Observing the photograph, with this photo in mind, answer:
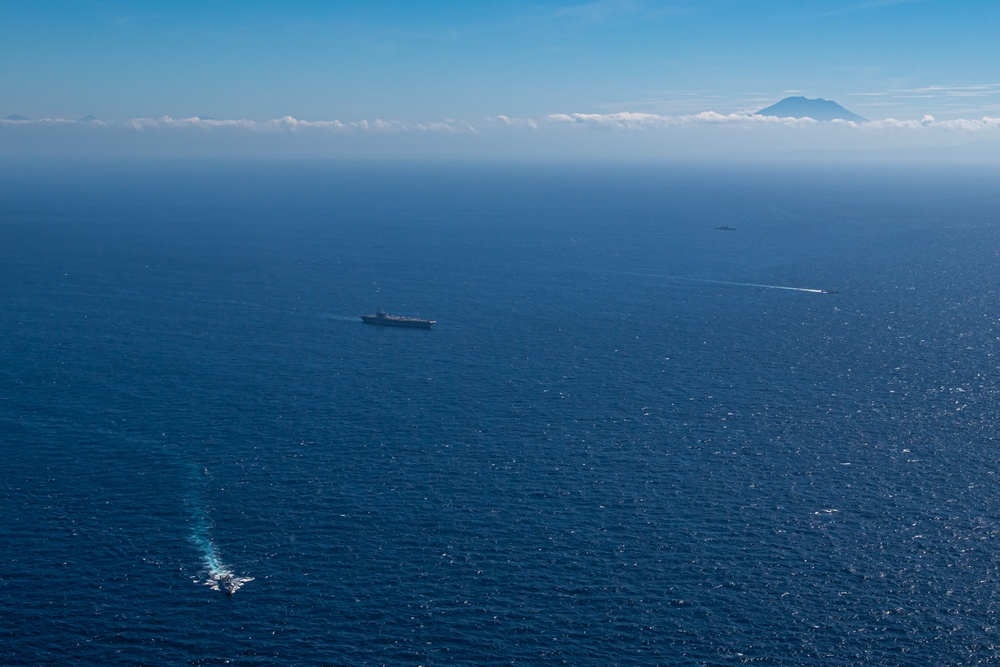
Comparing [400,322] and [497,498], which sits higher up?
[400,322]

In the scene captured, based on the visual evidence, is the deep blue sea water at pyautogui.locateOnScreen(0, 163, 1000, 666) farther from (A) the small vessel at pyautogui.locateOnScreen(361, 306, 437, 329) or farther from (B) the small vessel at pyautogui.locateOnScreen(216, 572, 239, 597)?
(A) the small vessel at pyautogui.locateOnScreen(361, 306, 437, 329)

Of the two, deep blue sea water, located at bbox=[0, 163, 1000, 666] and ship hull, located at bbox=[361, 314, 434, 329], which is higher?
ship hull, located at bbox=[361, 314, 434, 329]

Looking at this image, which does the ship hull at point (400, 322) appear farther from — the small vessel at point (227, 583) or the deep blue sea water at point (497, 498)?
the small vessel at point (227, 583)

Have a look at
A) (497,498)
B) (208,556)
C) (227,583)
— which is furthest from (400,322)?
(227,583)

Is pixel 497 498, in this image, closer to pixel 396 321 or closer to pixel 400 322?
pixel 400 322

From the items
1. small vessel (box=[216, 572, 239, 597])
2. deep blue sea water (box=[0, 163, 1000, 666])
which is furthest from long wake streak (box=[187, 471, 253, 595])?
deep blue sea water (box=[0, 163, 1000, 666])

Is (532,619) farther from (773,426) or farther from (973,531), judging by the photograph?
(773,426)

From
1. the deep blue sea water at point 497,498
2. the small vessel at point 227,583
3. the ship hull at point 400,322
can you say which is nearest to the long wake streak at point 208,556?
the small vessel at point 227,583

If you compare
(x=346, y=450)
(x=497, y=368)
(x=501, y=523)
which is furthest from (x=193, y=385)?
(x=501, y=523)
